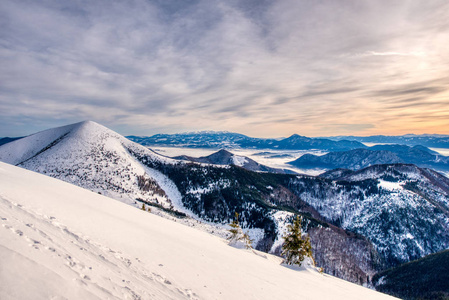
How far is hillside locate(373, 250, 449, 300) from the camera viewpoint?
11189 centimetres

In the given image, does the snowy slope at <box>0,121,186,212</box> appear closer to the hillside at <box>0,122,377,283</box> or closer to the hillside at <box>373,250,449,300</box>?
the hillside at <box>0,122,377,283</box>

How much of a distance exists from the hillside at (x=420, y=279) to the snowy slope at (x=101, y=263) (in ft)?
502

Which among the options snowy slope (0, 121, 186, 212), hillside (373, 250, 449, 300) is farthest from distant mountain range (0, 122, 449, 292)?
hillside (373, 250, 449, 300)

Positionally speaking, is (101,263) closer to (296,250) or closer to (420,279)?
(296,250)

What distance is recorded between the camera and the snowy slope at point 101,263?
574 cm

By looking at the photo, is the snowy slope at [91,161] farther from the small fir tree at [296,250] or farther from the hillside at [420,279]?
the hillside at [420,279]

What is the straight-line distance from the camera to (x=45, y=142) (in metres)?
158

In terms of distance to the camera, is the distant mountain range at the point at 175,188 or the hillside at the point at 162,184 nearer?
the hillside at the point at 162,184

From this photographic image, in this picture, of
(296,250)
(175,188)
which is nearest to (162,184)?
(175,188)

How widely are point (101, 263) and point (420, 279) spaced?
186425mm

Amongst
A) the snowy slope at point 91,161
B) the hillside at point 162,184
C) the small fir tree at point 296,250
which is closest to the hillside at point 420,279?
the hillside at point 162,184

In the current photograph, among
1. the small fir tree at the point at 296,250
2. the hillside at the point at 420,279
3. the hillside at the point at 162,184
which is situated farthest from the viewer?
the hillside at the point at 162,184

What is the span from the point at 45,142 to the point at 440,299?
266m

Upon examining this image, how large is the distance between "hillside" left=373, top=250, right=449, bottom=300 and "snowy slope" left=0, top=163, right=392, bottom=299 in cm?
15312
